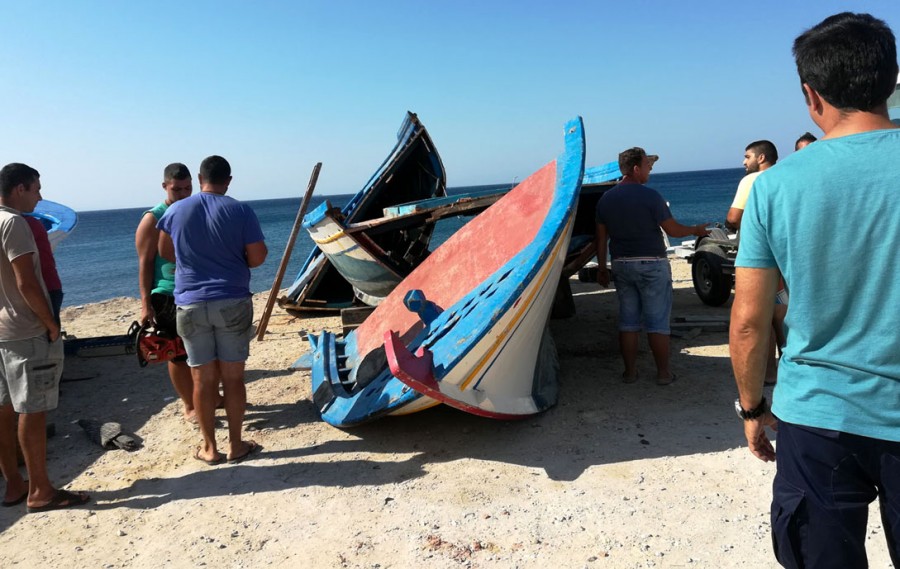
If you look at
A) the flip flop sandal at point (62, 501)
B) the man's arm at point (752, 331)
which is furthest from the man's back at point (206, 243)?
the man's arm at point (752, 331)

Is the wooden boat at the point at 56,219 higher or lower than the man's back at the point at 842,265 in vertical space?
higher

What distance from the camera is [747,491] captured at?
3078 mm

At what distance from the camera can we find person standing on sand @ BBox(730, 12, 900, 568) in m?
1.42

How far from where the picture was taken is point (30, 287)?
128 inches

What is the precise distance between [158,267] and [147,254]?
6.1 inches

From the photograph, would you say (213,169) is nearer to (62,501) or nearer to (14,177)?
(14,177)

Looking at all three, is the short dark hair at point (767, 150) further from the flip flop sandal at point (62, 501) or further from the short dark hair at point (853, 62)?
the flip flop sandal at point (62, 501)

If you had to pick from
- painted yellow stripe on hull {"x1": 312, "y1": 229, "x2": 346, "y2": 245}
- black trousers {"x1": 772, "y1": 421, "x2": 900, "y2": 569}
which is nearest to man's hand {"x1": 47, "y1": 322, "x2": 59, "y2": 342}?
black trousers {"x1": 772, "y1": 421, "x2": 900, "y2": 569}

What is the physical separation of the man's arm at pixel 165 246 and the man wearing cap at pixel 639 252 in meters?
3.14

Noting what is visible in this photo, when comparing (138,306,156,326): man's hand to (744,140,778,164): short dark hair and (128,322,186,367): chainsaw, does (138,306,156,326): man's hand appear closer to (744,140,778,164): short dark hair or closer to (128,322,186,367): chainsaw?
(128,322,186,367): chainsaw

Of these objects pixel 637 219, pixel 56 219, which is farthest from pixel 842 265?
pixel 56 219

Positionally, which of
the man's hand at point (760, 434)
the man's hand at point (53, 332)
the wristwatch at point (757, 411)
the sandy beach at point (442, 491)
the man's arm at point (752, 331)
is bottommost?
the sandy beach at point (442, 491)

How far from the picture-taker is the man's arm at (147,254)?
4.20m

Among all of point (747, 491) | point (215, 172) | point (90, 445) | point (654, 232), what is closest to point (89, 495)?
point (90, 445)
